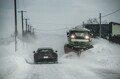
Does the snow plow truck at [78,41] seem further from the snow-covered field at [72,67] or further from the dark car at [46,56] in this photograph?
the dark car at [46,56]

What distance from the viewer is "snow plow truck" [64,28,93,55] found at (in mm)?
39656

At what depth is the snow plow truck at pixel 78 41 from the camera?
39656 mm

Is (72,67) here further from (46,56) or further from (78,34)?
(78,34)

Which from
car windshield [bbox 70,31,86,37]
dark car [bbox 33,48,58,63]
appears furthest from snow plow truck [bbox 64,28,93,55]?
dark car [bbox 33,48,58,63]

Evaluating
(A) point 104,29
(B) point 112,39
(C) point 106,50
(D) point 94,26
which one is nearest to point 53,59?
(C) point 106,50

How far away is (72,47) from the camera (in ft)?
131

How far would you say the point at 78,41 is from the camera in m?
40.0

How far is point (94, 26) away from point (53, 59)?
2946 centimetres

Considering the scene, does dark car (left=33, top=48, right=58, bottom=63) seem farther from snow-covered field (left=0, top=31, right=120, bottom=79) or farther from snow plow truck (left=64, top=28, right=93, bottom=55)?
snow plow truck (left=64, top=28, right=93, bottom=55)

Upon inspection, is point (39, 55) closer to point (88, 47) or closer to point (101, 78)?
point (88, 47)

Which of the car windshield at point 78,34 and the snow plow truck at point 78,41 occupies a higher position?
the car windshield at point 78,34

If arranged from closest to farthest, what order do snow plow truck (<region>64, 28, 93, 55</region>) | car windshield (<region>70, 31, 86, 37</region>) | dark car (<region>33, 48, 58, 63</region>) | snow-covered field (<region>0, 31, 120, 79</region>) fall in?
snow-covered field (<region>0, 31, 120, 79</region>)
dark car (<region>33, 48, 58, 63</region>)
snow plow truck (<region>64, 28, 93, 55</region>)
car windshield (<region>70, 31, 86, 37</region>)

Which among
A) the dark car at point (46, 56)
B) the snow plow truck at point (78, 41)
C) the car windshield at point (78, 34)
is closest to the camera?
the dark car at point (46, 56)

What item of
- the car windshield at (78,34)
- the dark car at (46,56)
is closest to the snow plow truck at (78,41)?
the car windshield at (78,34)
